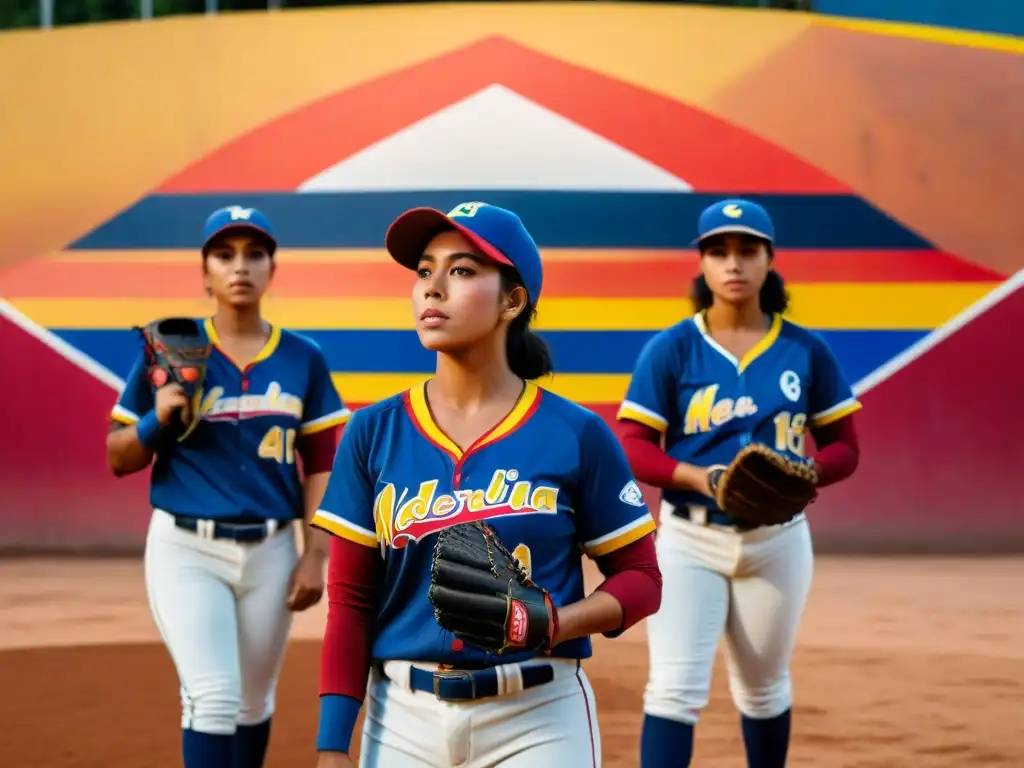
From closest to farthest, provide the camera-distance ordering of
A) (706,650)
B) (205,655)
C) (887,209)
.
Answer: (205,655) → (706,650) → (887,209)

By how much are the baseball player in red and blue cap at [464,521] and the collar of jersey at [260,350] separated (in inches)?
77.7

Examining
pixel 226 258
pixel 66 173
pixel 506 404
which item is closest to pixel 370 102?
pixel 66 173

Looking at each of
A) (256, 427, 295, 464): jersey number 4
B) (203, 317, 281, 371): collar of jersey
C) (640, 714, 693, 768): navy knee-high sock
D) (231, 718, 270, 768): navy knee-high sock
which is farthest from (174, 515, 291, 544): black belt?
(640, 714, 693, 768): navy knee-high sock

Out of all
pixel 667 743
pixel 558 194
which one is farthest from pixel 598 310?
pixel 667 743

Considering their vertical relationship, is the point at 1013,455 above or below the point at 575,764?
above

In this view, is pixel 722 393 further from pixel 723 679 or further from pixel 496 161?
pixel 496 161

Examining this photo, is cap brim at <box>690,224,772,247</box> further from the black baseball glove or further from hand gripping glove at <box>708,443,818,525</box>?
the black baseball glove

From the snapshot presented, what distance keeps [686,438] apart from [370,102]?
8254 millimetres

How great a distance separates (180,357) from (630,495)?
2.14 meters

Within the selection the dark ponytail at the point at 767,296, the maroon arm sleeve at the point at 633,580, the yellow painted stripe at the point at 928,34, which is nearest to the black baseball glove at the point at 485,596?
the maroon arm sleeve at the point at 633,580

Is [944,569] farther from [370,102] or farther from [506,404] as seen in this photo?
[506,404]

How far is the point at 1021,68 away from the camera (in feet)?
40.3

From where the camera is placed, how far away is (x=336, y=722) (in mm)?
2369

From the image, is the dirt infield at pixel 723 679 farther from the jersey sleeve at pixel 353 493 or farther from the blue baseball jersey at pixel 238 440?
the jersey sleeve at pixel 353 493
